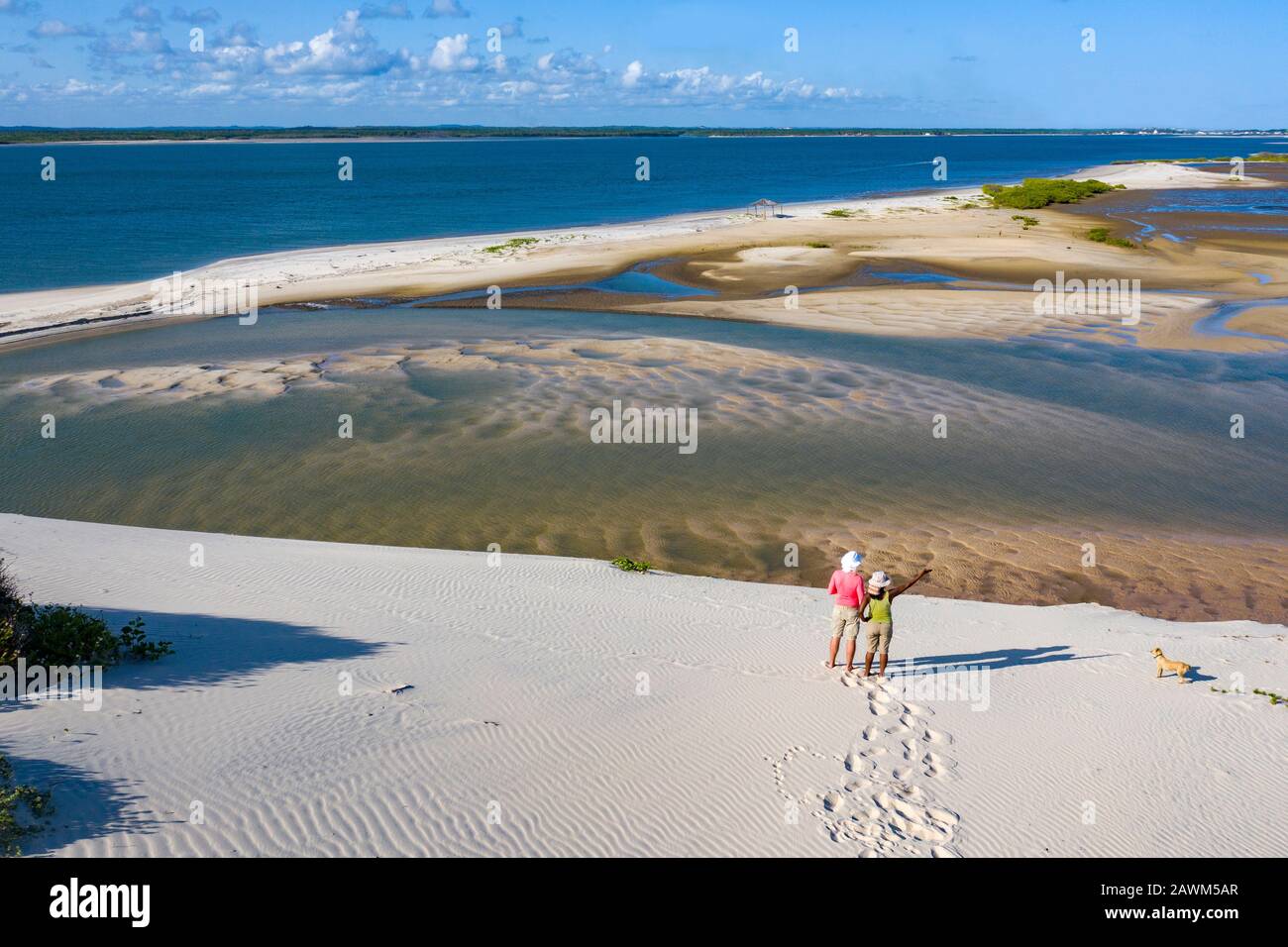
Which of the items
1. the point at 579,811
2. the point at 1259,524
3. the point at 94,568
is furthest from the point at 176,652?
the point at 1259,524

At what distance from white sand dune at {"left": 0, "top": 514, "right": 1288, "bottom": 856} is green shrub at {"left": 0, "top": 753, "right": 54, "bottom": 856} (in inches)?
5.4

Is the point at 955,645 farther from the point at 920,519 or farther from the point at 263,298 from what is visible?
the point at 263,298

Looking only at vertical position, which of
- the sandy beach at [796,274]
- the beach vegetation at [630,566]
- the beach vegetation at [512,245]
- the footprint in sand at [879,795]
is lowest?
the footprint in sand at [879,795]

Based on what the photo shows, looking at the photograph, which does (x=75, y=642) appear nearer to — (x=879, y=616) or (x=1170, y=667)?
(x=879, y=616)

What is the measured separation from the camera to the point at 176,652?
8555 mm

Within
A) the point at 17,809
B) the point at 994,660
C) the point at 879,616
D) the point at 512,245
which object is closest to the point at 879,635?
the point at 879,616

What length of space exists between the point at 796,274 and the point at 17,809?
115 ft

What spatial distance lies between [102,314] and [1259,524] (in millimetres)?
32267

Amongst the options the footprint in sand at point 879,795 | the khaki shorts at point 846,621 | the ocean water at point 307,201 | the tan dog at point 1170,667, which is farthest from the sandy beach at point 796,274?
the footprint in sand at point 879,795

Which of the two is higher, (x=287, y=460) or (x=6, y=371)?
(x=6, y=371)

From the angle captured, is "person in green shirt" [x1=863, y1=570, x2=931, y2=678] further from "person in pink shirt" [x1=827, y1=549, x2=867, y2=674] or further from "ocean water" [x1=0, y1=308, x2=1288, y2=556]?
"ocean water" [x1=0, y1=308, x2=1288, y2=556]

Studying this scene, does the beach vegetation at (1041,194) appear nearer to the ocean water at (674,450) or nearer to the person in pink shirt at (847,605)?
the ocean water at (674,450)

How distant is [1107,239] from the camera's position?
1777 inches

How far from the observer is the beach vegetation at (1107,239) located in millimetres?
43656
